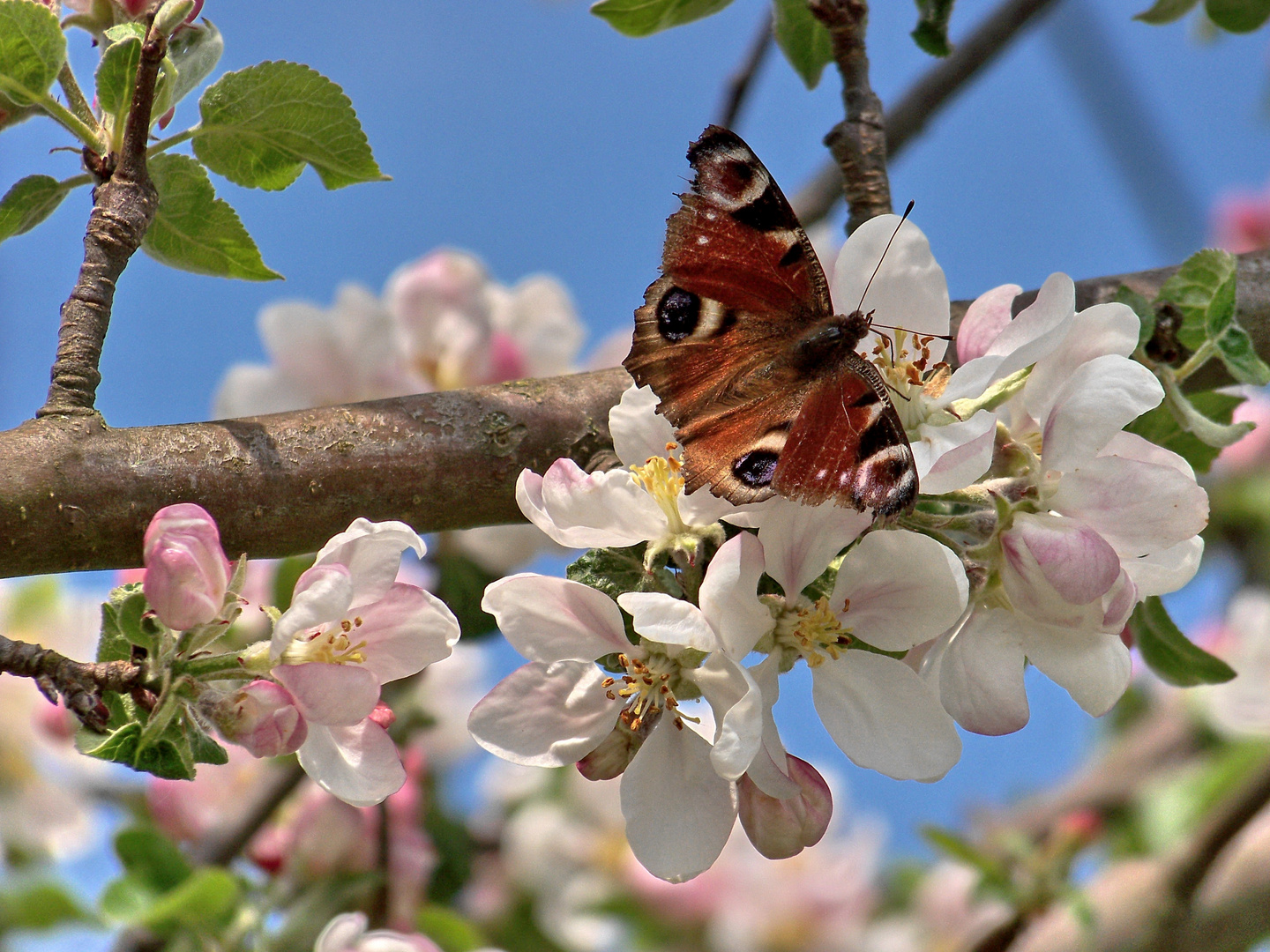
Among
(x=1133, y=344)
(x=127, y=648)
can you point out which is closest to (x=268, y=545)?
(x=127, y=648)

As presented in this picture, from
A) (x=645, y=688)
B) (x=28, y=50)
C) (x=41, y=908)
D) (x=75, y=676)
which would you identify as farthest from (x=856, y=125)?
(x=41, y=908)

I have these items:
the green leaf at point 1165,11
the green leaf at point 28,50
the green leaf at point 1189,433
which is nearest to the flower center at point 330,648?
the green leaf at point 28,50

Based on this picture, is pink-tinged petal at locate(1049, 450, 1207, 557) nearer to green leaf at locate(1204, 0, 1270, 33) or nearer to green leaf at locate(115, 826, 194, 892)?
green leaf at locate(1204, 0, 1270, 33)

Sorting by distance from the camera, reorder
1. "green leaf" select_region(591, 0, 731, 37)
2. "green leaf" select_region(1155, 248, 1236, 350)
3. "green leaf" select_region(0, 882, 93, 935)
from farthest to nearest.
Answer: "green leaf" select_region(0, 882, 93, 935)
"green leaf" select_region(591, 0, 731, 37)
"green leaf" select_region(1155, 248, 1236, 350)

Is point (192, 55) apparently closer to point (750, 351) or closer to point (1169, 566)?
point (750, 351)

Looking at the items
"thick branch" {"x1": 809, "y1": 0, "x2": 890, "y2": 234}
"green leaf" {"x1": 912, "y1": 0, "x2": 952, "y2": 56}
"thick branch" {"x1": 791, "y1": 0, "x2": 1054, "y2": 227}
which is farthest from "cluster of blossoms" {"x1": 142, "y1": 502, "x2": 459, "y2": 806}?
"thick branch" {"x1": 791, "y1": 0, "x2": 1054, "y2": 227}

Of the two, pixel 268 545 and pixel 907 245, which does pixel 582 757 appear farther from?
pixel 907 245

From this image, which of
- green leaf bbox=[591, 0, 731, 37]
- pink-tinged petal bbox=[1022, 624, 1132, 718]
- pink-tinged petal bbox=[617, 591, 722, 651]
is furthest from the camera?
green leaf bbox=[591, 0, 731, 37]

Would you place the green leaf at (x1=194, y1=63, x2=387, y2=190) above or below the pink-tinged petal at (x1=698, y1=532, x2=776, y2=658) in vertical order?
above
